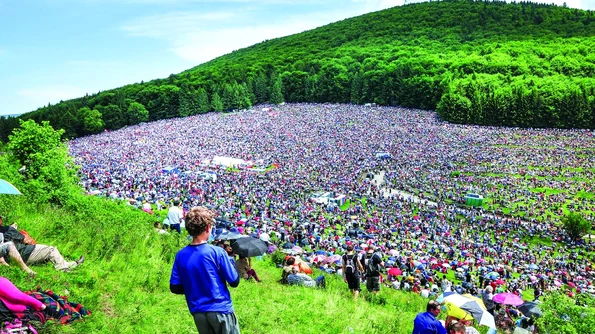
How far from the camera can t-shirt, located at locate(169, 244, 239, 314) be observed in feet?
11.8

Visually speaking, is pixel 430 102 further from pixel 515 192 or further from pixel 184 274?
pixel 184 274

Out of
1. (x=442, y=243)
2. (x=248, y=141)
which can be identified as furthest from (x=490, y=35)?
(x=442, y=243)

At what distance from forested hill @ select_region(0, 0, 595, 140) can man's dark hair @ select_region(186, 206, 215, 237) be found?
7571cm

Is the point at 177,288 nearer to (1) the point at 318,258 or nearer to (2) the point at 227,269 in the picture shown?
(2) the point at 227,269

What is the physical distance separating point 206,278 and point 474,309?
8418 mm

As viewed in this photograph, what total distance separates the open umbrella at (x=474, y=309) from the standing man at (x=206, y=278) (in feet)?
25.4

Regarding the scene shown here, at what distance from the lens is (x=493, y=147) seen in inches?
2172

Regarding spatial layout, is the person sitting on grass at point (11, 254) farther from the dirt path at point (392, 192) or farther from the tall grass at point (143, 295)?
the dirt path at point (392, 192)

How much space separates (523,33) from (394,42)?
1574 inches

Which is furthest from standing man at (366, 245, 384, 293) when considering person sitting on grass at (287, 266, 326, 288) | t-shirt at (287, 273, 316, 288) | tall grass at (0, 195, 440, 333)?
t-shirt at (287, 273, 316, 288)

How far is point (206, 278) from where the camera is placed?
3.59 meters

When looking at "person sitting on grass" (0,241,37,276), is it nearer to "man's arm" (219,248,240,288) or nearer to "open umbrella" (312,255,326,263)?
"man's arm" (219,248,240,288)

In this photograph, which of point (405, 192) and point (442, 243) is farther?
point (405, 192)

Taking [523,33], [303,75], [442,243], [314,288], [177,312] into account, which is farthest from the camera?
[523,33]
